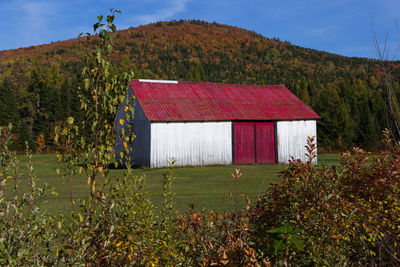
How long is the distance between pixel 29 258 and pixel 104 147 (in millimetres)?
1227

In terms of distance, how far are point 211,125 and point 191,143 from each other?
70.3 inches

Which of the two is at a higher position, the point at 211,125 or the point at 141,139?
the point at 211,125

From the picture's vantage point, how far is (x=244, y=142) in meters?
25.1

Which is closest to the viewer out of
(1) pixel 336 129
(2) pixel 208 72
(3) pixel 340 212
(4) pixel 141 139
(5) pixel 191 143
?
(3) pixel 340 212

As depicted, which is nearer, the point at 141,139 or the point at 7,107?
the point at 141,139

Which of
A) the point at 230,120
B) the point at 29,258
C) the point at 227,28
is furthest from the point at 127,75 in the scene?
the point at 227,28

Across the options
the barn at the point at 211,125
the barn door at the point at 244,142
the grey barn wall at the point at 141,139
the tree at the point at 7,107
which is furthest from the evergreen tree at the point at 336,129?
the tree at the point at 7,107

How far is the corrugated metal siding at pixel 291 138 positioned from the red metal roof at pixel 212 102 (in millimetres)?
538

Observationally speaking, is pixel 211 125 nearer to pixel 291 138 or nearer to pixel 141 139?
pixel 141 139

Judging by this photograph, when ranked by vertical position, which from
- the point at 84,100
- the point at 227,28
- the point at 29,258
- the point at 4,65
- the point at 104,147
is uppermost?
the point at 227,28

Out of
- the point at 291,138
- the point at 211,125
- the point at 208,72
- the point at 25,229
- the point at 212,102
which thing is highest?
the point at 208,72

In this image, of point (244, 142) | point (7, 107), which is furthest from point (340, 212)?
point (7, 107)

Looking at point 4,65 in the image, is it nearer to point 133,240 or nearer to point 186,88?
Result: point 186,88

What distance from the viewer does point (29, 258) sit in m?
3.40
